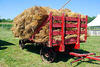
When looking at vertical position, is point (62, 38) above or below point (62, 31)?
below

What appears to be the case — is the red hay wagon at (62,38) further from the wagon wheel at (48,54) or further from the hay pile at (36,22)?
the hay pile at (36,22)

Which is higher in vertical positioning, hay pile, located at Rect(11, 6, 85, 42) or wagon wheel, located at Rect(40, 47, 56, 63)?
hay pile, located at Rect(11, 6, 85, 42)

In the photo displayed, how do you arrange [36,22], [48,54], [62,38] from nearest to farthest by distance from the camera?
[36,22] < [62,38] < [48,54]

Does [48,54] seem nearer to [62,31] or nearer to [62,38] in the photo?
[62,38]

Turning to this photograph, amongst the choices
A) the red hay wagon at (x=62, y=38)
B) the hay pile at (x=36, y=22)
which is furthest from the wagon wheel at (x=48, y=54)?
the hay pile at (x=36, y=22)

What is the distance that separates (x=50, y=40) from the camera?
5.51 metres

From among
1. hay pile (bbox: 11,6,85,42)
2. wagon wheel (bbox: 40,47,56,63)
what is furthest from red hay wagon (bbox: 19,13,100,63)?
hay pile (bbox: 11,6,85,42)

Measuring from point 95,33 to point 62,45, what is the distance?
22521mm

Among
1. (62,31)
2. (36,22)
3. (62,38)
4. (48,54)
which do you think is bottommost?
(48,54)

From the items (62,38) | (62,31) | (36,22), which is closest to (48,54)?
(62,38)

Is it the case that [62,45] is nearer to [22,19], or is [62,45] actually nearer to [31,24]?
[31,24]

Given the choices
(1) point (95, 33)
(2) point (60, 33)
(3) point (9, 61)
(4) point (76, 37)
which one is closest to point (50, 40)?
(2) point (60, 33)

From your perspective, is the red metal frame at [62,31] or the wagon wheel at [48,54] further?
the wagon wheel at [48,54]

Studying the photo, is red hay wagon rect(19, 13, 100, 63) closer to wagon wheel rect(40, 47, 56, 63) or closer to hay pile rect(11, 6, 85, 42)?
wagon wheel rect(40, 47, 56, 63)
